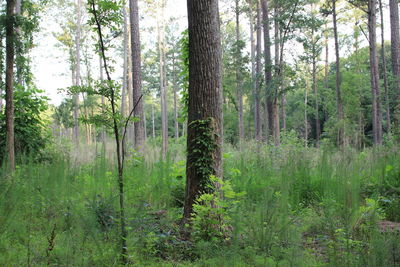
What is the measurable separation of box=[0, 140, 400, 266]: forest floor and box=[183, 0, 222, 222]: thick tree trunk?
1.18 feet

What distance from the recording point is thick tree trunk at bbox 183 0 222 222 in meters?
3.98

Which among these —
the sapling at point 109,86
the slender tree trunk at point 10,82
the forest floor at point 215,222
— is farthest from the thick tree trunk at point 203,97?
the slender tree trunk at point 10,82

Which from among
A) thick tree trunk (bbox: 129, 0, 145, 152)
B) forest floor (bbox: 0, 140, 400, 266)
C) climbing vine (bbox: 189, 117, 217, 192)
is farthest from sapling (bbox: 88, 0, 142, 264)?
thick tree trunk (bbox: 129, 0, 145, 152)

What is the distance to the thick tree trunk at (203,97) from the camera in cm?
398

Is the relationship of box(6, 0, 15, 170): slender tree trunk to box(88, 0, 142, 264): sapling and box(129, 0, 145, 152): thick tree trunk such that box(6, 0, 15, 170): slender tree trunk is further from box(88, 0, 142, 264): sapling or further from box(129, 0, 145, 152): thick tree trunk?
box(129, 0, 145, 152): thick tree trunk

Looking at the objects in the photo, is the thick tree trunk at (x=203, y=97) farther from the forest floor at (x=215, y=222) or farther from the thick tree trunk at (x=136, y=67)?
the thick tree trunk at (x=136, y=67)

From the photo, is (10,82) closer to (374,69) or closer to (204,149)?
(204,149)

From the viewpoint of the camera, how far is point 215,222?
11.7ft

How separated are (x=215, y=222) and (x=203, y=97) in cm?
150

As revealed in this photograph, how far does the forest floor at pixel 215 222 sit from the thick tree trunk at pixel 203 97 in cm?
36

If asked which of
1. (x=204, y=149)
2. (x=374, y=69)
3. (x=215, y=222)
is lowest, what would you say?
(x=215, y=222)

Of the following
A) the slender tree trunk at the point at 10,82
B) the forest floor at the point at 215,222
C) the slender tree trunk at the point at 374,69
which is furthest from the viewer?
the slender tree trunk at the point at 374,69

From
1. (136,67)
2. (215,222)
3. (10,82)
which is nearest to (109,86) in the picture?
(215,222)

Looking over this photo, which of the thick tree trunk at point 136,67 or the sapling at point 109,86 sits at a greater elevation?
the thick tree trunk at point 136,67
